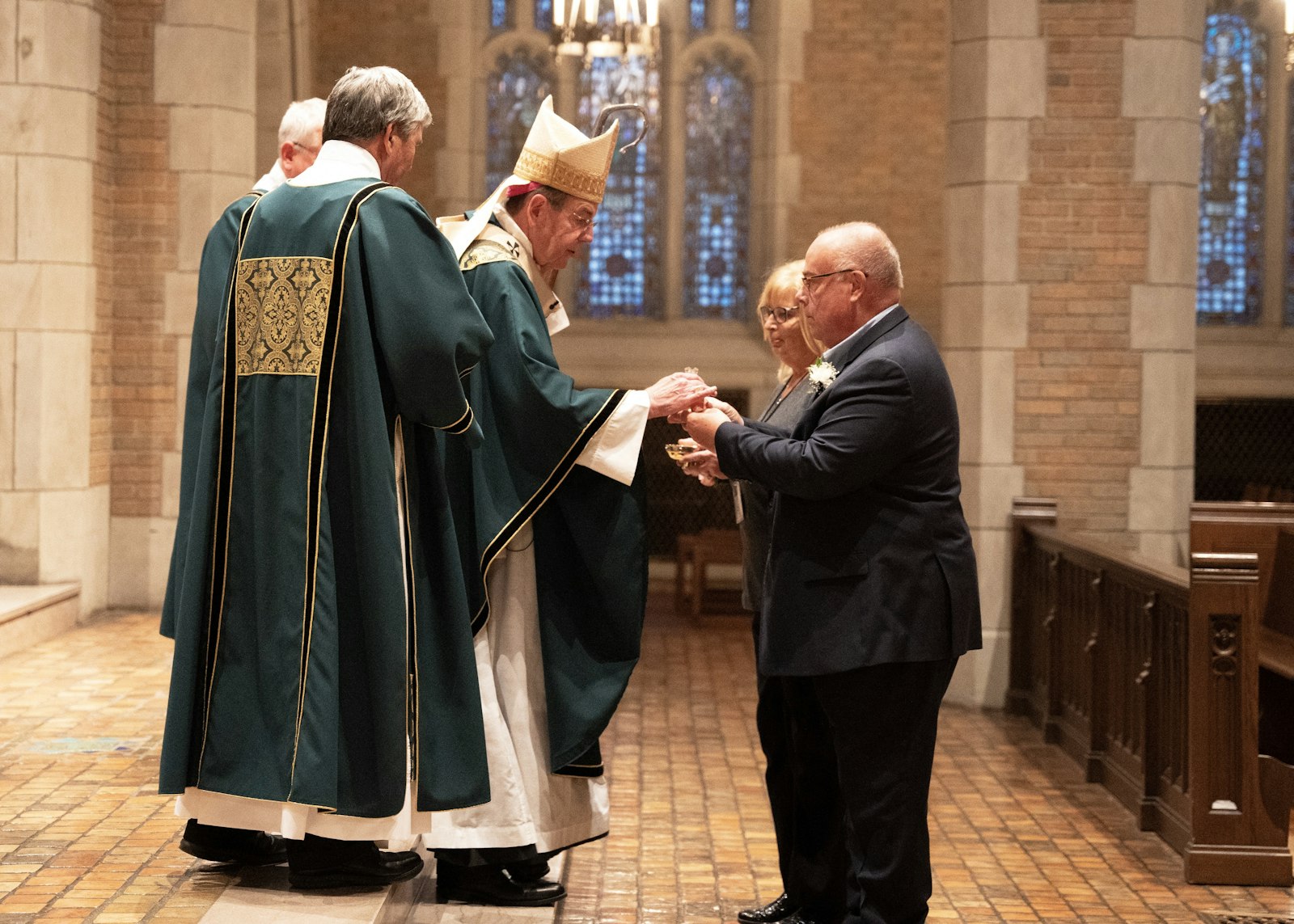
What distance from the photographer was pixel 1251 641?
13.9 feet

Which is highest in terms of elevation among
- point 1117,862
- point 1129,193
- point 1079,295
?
point 1129,193

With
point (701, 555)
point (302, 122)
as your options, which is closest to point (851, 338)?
point (302, 122)

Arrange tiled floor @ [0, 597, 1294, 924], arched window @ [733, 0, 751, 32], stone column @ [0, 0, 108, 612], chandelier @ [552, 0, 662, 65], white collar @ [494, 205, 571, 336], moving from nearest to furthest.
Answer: white collar @ [494, 205, 571, 336] < tiled floor @ [0, 597, 1294, 924] < stone column @ [0, 0, 108, 612] < chandelier @ [552, 0, 662, 65] < arched window @ [733, 0, 751, 32]

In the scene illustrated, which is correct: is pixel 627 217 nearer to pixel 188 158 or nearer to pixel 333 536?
pixel 188 158

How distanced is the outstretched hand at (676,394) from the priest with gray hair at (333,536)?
437mm

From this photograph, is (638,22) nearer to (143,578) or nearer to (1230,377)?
(143,578)

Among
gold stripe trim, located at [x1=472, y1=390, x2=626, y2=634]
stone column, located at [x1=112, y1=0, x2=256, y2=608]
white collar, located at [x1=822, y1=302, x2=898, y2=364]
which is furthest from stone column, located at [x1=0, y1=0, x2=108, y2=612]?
white collar, located at [x1=822, y1=302, x2=898, y2=364]

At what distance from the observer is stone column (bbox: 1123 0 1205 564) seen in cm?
653

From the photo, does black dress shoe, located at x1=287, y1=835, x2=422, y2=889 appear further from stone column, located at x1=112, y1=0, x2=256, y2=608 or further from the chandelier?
the chandelier

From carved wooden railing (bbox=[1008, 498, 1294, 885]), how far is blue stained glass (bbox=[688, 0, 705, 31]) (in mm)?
6022

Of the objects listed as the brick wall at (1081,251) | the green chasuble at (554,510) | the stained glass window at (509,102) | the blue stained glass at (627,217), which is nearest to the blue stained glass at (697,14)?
the blue stained glass at (627,217)

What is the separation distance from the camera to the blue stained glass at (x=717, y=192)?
10.8m

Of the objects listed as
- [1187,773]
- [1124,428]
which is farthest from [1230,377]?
[1187,773]

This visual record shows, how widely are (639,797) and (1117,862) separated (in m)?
1.53
